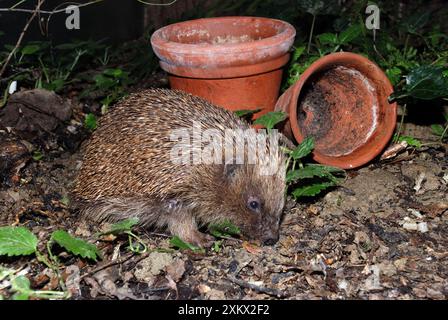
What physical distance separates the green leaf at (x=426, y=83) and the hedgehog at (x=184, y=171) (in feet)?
4.15

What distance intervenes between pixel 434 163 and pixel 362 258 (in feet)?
5.43

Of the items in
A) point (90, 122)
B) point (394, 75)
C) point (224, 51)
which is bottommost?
point (90, 122)

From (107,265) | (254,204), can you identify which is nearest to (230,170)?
(254,204)

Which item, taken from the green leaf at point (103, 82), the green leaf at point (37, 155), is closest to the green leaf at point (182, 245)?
the green leaf at point (37, 155)

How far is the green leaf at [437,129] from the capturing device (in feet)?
18.4

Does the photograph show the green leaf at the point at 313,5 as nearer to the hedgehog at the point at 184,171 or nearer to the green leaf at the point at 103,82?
the hedgehog at the point at 184,171

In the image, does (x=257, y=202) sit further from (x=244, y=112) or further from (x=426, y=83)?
(x=426, y=83)

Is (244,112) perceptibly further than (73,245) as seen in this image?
Yes

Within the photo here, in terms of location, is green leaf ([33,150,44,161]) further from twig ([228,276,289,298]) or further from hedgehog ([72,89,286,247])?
twig ([228,276,289,298])

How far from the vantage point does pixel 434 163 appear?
534 centimetres

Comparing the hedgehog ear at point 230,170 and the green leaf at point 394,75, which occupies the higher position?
the green leaf at point 394,75

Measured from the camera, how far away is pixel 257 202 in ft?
14.5

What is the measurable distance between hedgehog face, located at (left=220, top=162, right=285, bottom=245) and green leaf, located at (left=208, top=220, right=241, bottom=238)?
5cm

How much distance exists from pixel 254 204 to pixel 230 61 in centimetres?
126
